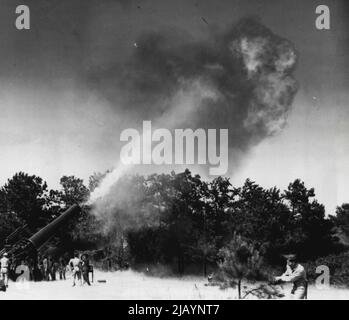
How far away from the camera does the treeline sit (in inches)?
896

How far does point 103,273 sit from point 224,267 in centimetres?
739

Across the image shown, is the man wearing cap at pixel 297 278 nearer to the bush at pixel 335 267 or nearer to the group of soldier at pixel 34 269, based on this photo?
the bush at pixel 335 267

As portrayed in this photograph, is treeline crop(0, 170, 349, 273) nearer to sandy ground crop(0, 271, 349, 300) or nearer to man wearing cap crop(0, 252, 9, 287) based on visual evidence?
sandy ground crop(0, 271, 349, 300)

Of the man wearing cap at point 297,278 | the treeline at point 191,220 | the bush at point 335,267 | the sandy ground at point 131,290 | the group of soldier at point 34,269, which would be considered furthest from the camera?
the treeline at point 191,220

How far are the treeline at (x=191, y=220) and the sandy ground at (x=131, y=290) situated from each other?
1.24 meters

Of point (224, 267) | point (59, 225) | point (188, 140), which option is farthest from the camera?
point (59, 225)

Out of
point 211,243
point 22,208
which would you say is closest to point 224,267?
point 211,243

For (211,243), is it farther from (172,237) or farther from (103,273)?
(103,273)

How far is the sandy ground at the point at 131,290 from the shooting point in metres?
17.8

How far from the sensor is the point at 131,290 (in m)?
19.2

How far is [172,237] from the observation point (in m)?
23.4

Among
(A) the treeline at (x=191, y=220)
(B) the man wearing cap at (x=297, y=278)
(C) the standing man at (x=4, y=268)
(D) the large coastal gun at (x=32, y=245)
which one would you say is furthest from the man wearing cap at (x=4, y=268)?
(B) the man wearing cap at (x=297, y=278)

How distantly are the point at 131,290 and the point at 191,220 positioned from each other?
568 centimetres

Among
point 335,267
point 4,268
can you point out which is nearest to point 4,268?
point 4,268
